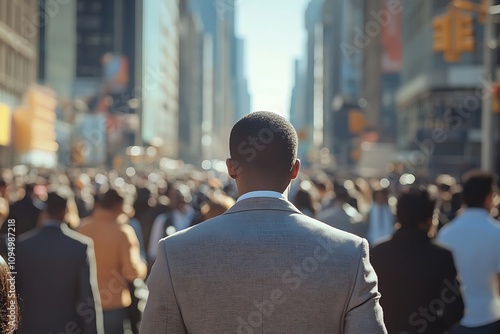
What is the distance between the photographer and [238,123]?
133 inches

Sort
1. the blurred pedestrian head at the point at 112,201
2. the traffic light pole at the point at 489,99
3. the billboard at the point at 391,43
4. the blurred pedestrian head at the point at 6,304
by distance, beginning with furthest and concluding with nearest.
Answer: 1. the billboard at the point at 391,43
2. the traffic light pole at the point at 489,99
3. the blurred pedestrian head at the point at 112,201
4. the blurred pedestrian head at the point at 6,304

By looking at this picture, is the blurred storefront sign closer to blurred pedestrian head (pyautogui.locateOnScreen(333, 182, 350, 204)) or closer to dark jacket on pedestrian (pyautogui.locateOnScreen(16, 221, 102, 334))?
blurred pedestrian head (pyautogui.locateOnScreen(333, 182, 350, 204))

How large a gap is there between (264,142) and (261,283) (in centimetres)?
53

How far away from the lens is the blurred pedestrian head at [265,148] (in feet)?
11.0

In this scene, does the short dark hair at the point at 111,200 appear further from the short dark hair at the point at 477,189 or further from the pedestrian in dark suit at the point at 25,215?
the short dark hair at the point at 477,189

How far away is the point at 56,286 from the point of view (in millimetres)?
6590

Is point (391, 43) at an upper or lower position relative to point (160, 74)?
upper

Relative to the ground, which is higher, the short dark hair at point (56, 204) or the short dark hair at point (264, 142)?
the short dark hair at point (264, 142)

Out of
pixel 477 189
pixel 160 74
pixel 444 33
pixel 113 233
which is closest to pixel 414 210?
pixel 477 189

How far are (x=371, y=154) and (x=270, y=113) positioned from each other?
74794 mm

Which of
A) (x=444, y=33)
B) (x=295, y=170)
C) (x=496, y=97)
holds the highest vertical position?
(x=444, y=33)

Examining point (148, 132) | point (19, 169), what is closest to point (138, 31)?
point (148, 132)

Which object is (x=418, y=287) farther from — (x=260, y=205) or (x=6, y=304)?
(x=6, y=304)

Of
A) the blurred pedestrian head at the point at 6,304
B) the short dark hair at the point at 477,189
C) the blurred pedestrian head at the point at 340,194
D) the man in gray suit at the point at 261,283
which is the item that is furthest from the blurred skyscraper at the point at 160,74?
the blurred pedestrian head at the point at 6,304
